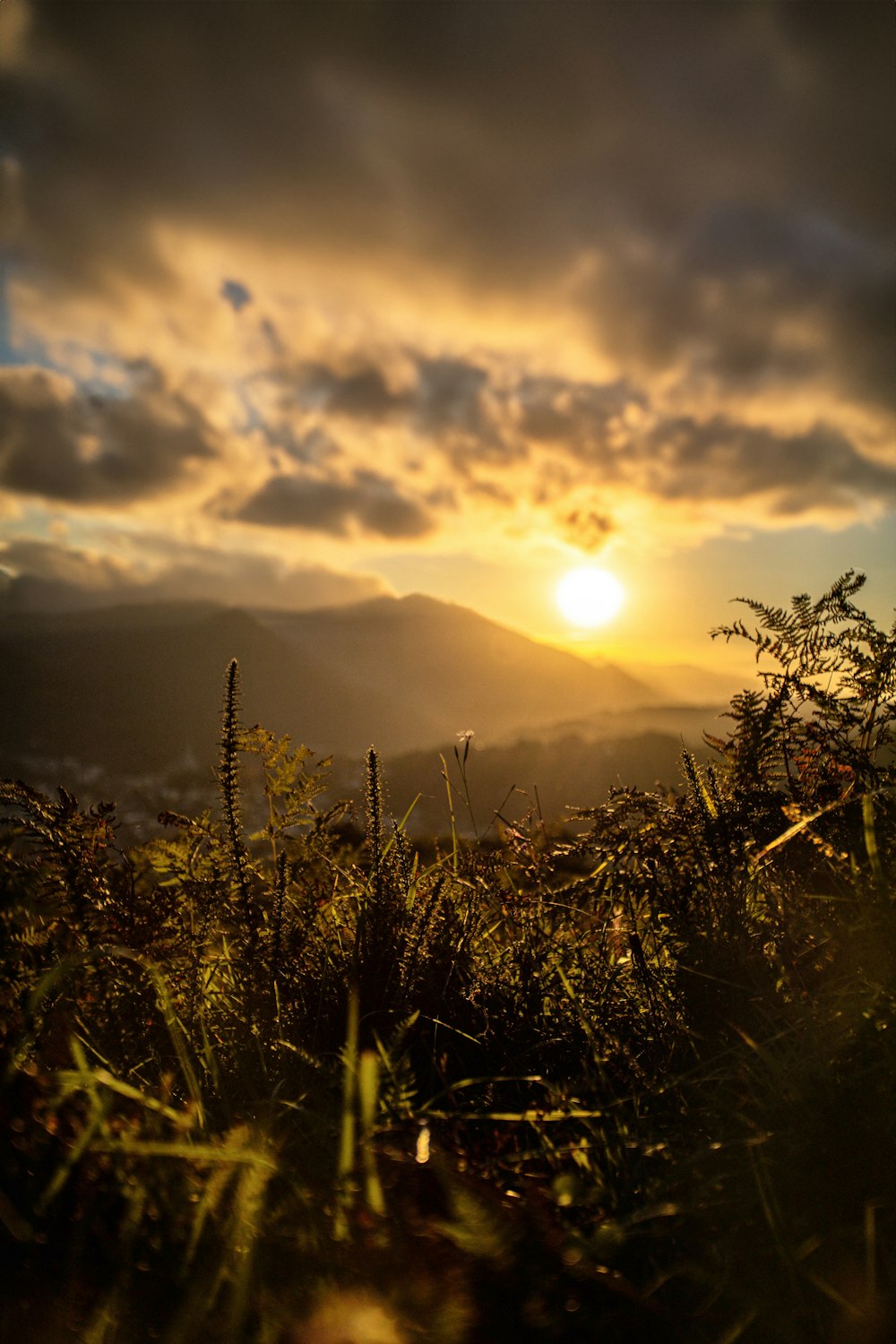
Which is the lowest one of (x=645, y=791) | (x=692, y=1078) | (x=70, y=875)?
(x=692, y=1078)

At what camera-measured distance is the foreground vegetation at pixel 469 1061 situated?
1.47 m

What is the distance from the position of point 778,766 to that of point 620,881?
3.03 ft

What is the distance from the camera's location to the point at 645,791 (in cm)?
325

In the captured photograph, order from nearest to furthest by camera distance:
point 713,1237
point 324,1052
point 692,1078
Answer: point 713,1237 < point 692,1078 < point 324,1052

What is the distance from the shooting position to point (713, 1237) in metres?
1.67

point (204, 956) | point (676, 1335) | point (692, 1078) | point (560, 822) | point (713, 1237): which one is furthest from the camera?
point (560, 822)

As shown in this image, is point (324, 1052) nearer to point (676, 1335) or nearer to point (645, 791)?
point (676, 1335)

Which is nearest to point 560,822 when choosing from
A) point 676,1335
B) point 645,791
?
point 645,791

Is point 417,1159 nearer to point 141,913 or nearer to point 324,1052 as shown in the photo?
point 324,1052

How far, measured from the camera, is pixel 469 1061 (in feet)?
8.70

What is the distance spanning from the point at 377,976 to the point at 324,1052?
37 centimetres

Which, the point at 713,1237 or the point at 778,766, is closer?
the point at 713,1237

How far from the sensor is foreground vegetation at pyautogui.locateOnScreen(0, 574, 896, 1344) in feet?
4.83

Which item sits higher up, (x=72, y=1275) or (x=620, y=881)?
(x=620, y=881)
